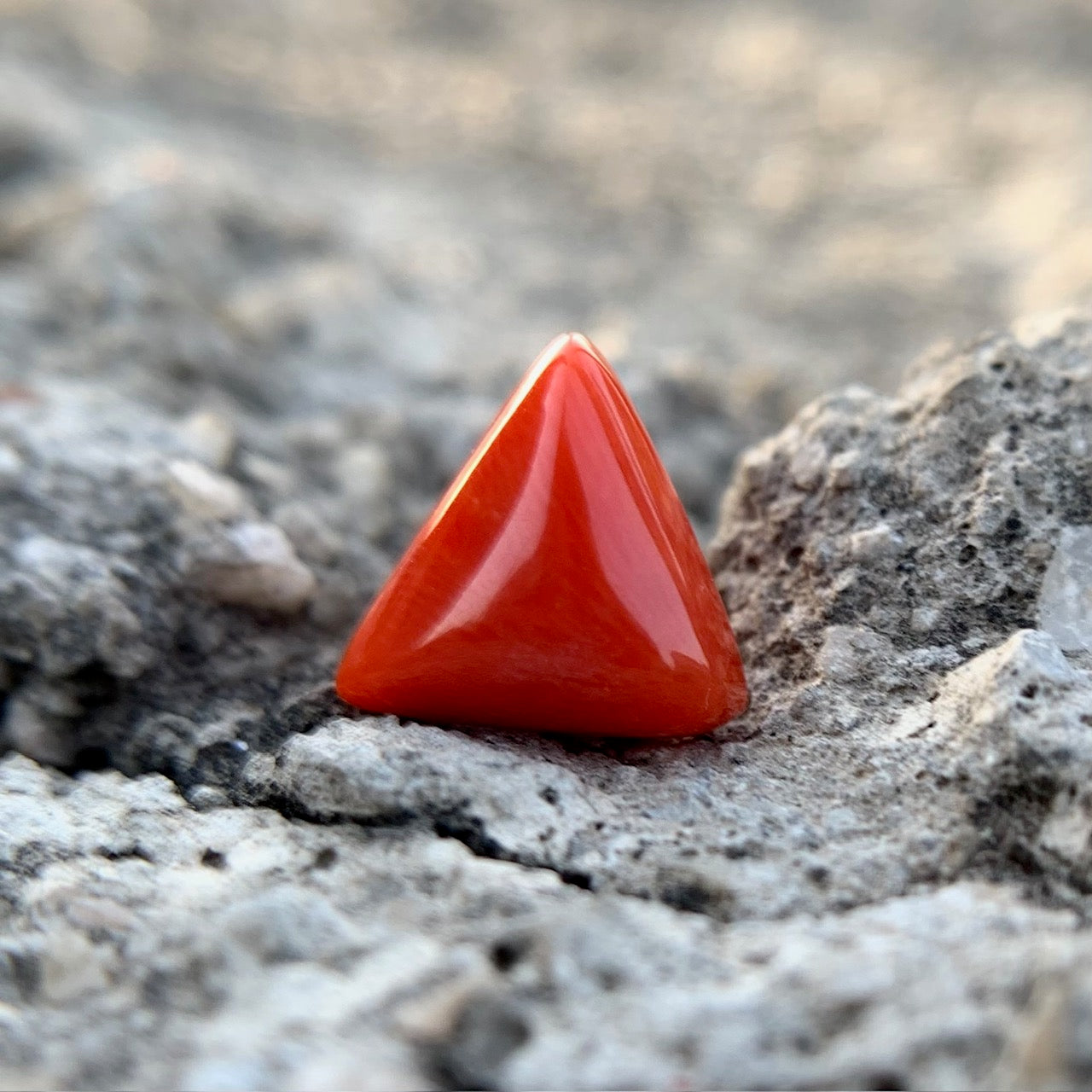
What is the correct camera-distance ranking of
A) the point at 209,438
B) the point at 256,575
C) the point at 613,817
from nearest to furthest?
the point at 613,817
the point at 256,575
the point at 209,438

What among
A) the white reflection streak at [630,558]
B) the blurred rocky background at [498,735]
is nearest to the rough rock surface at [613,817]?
the blurred rocky background at [498,735]

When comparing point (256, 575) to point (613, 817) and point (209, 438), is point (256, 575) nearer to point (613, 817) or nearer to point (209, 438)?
point (209, 438)

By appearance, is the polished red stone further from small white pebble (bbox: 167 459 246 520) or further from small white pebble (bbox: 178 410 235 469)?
small white pebble (bbox: 178 410 235 469)

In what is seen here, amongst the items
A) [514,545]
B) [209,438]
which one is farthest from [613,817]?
[209,438]

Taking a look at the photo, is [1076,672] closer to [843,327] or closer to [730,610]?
[730,610]

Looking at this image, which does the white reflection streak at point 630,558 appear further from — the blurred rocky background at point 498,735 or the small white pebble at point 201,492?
the small white pebble at point 201,492

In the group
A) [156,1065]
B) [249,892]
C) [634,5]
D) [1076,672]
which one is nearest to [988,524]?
[1076,672]
